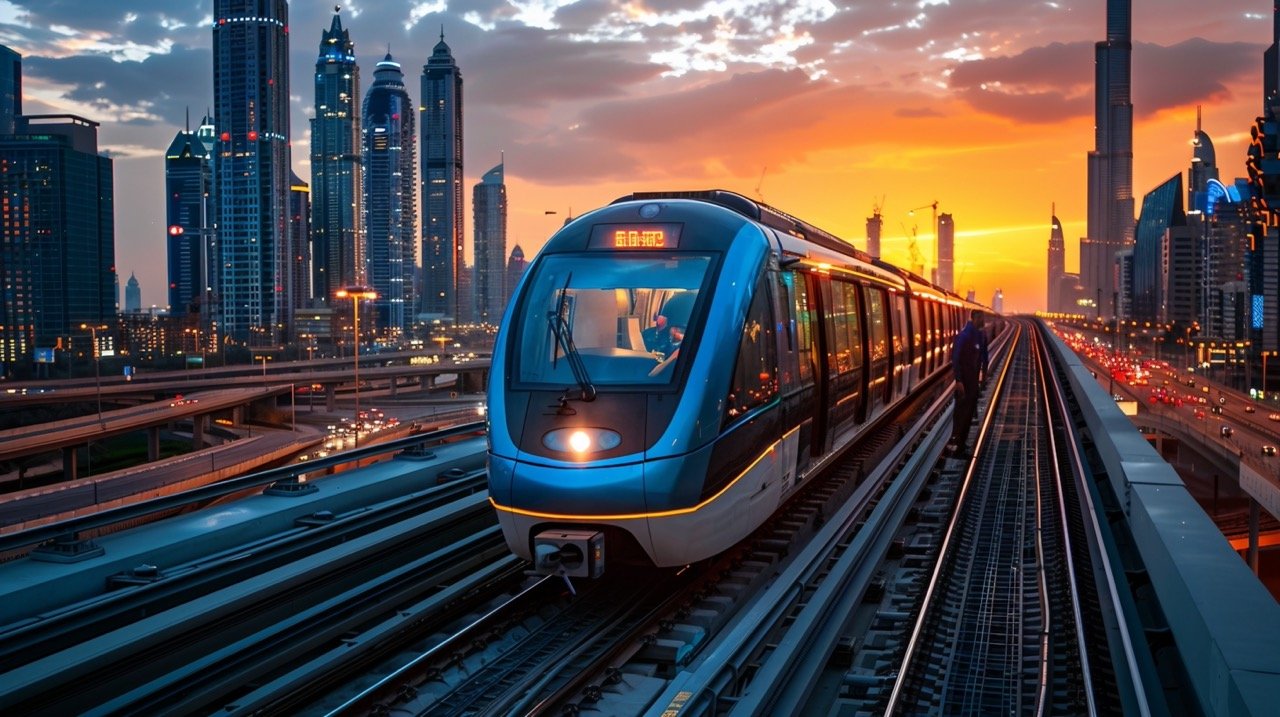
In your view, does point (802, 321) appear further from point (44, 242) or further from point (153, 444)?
point (44, 242)

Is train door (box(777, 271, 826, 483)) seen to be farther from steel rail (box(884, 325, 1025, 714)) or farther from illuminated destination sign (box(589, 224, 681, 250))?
steel rail (box(884, 325, 1025, 714))

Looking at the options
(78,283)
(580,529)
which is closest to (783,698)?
(580,529)

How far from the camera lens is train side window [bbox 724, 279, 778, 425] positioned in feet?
Result: 29.0

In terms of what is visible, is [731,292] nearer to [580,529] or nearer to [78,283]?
[580,529]

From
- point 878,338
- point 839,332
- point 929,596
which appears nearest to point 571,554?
point 929,596

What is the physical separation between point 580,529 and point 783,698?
222cm

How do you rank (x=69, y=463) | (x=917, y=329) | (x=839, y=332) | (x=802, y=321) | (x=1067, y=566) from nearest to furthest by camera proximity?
(x=1067, y=566), (x=802, y=321), (x=839, y=332), (x=917, y=329), (x=69, y=463)

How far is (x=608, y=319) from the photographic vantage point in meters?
8.95

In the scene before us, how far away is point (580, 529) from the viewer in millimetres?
8258

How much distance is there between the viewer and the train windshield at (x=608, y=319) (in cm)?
865

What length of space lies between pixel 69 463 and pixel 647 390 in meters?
71.2

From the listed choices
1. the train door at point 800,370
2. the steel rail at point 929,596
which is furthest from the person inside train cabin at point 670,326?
the steel rail at point 929,596

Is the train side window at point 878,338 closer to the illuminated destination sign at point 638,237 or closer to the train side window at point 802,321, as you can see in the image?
the train side window at point 802,321

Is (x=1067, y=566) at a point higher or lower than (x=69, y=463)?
higher
